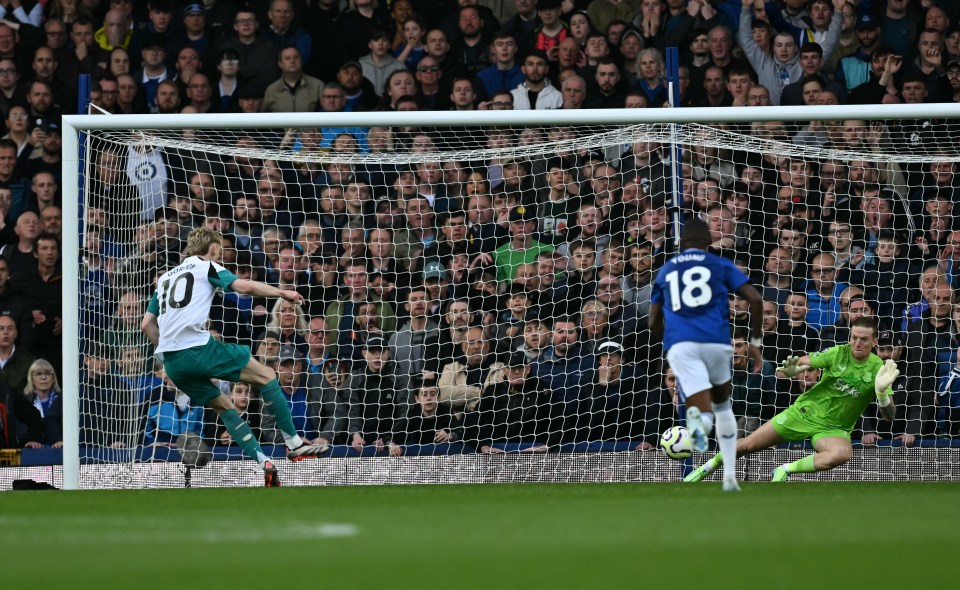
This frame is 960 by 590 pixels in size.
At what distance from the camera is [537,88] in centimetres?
1174

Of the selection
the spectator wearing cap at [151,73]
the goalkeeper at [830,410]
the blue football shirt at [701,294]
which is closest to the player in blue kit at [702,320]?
the blue football shirt at [701,294]

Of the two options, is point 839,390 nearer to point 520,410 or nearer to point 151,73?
point 520,410

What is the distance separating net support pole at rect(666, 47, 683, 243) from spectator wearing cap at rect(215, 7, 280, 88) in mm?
4017

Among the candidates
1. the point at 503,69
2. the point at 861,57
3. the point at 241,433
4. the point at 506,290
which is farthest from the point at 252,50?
the point at 861,57

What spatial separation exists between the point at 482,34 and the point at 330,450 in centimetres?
464

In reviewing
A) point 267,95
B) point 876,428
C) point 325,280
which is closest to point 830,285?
point 876,428

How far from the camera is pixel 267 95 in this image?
39.5ft

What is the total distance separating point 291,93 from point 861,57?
5.47 metres

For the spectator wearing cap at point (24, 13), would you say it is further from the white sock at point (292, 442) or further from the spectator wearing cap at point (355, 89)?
the white sock at point (292, 442)

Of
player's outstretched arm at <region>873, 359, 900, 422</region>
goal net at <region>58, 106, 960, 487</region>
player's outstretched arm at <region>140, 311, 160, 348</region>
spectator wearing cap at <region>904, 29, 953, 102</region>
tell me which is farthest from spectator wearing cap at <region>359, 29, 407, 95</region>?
player's outstretched arm at <region>873, 359, 900, 422</region>

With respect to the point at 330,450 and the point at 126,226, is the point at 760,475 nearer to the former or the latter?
the point at 330,450

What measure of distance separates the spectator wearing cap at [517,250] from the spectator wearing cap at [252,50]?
3.29 metres

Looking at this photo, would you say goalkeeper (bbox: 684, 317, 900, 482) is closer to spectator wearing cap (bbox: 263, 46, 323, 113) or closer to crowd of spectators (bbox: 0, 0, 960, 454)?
crowd of spectators (bbox: 0, 0, 960, 454)

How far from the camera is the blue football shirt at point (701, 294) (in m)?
7.32
